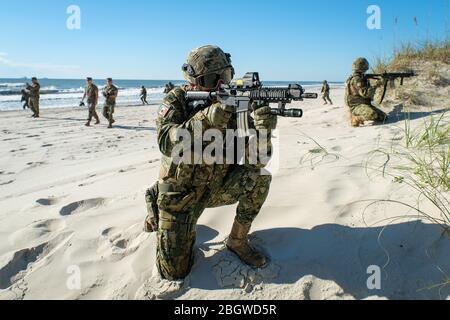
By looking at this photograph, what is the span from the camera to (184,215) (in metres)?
2.16

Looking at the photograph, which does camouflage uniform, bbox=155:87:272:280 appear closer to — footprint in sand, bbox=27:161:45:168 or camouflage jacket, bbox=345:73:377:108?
footprint in sand, bbox=27:161:45:168

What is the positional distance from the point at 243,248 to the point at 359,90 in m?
5.59

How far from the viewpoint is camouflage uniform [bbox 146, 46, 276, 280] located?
6.95ft

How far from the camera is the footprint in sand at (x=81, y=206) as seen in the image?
3.24 m

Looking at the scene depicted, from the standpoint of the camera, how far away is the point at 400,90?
785cm

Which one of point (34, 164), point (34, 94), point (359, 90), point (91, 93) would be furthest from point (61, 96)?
point (359, 90)

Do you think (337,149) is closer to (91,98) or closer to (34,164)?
(34,164)

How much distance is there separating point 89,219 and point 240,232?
4.79 feet

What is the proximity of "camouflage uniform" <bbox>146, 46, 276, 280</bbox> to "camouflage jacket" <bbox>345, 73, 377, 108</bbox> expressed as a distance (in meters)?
5.15

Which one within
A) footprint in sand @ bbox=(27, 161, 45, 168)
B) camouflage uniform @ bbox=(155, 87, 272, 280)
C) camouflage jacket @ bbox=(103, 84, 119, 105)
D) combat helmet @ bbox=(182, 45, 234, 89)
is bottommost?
footprint in sand @ bbox=(27, 161, 45, 168)

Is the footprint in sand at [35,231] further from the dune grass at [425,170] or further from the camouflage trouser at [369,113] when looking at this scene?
the camouflage trouser at [369,113]

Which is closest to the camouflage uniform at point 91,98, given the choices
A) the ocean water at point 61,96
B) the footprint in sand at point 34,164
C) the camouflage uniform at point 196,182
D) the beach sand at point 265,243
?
the footprint in sand at point 34,164

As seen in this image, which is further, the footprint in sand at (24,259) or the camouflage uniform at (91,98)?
the camouflage uniform at (91,98)

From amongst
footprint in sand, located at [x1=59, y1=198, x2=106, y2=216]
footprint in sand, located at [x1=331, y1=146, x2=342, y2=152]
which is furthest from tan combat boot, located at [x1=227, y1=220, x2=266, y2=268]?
footprint in sand, located at [x1=331, y1=146, x2=342, y2=152]
